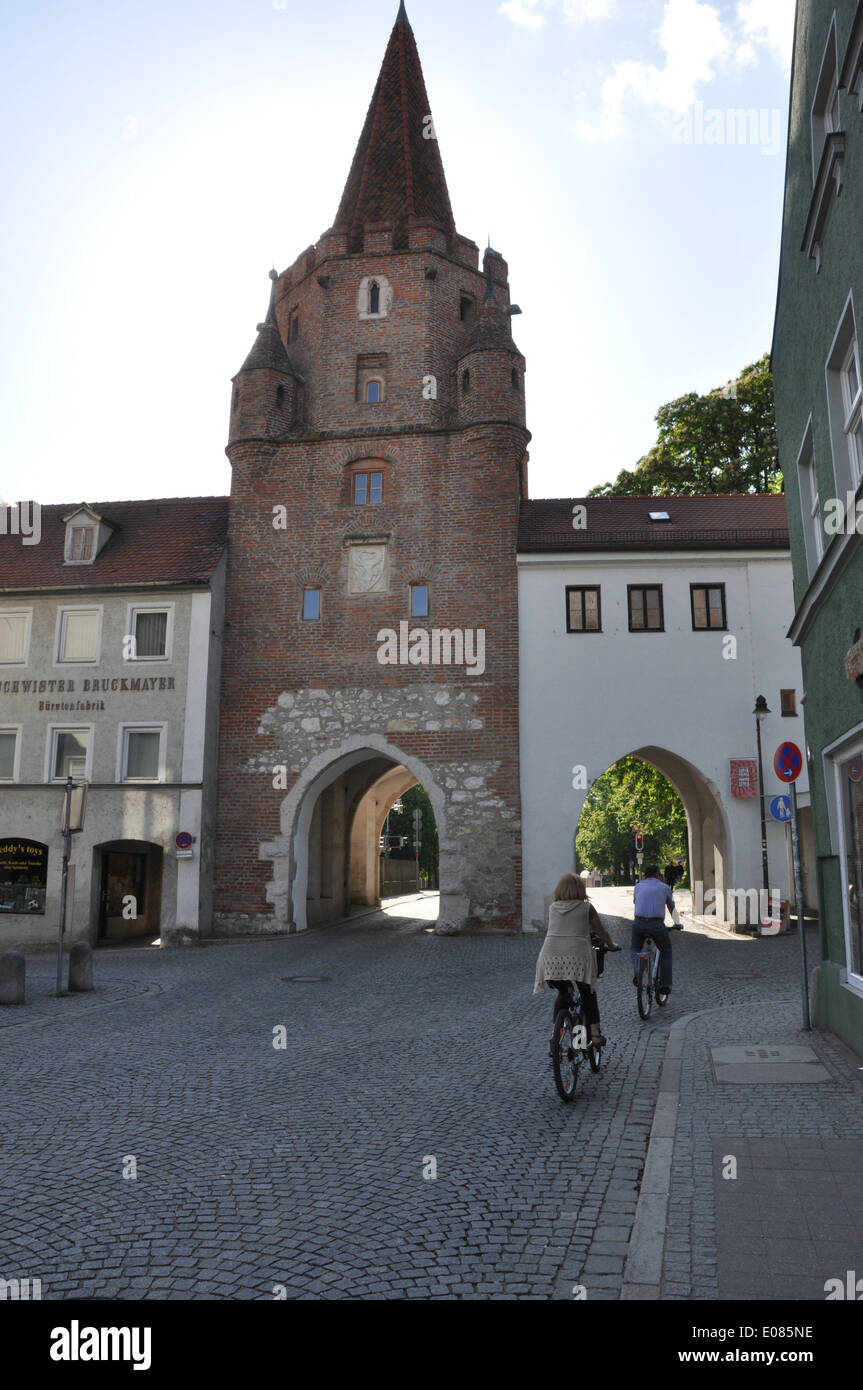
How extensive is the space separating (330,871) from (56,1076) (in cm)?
2037

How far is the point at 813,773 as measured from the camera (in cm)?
1058

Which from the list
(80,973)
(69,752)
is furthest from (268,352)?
(80,973)

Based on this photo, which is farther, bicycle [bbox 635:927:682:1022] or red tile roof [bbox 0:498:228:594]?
red tile roof [bbox 0:498:228:594]

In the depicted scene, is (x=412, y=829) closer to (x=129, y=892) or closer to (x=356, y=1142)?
(x=129, y=892)

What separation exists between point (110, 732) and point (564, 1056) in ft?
62.1

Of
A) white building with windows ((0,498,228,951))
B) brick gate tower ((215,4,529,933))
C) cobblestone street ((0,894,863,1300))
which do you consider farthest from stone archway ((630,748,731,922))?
white building with windows ((0,498,228,951))

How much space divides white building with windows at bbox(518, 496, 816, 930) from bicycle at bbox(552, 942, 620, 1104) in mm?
14918

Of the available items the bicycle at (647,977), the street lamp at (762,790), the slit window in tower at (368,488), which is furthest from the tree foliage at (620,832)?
the bicycle at (647,977)

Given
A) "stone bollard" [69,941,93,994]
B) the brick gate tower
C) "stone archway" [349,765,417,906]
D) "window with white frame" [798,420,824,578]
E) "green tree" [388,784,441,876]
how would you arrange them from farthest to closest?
"green tree" [388,784,441,876] < "stone archway" [349,765,417,906] < the brick gate tower < "stone bollard" [69,941,93,994] < "window with white frame" [798,420,824,578]

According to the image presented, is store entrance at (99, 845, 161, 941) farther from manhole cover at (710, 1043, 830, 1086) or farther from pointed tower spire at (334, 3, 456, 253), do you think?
manhole cover at (710, 1043, 830, 1086)

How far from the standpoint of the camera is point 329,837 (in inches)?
1140

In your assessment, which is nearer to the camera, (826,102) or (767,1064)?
(767,1064)

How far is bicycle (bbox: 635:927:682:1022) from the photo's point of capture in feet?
37.4
